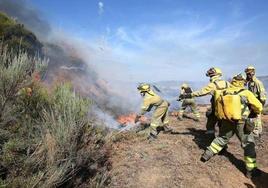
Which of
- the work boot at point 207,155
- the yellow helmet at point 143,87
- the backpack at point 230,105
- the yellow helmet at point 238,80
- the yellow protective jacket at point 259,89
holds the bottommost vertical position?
the work boot at point 207,155

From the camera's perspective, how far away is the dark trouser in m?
5.83

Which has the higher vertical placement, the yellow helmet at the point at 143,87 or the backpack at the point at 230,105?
the backpack at the point at 230,105

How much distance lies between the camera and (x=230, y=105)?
5922mm

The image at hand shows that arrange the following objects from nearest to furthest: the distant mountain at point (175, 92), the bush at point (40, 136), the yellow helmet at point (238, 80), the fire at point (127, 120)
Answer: the bush at point (40, 136)
the yellow helmet at point (238, 80)
the fire at point (127, 120)
the distant mountain at point (175, 92)

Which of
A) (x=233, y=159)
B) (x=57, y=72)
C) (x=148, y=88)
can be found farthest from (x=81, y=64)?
(x=233, y=159)

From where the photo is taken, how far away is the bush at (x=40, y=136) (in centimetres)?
521

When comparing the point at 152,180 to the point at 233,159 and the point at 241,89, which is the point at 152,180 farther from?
the point at 241,89

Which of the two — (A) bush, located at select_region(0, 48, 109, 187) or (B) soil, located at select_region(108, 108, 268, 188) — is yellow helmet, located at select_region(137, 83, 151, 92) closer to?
(B) soil, located at select_region(108, 108, 268, 188)

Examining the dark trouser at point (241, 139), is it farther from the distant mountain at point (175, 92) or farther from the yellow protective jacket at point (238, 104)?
the distant mountain at point (175, 92)

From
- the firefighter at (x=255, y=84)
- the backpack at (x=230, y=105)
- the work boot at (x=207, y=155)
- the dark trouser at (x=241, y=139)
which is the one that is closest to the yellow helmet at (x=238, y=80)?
the backpack at (x=230, y=105)

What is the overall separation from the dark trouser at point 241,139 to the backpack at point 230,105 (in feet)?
0.80

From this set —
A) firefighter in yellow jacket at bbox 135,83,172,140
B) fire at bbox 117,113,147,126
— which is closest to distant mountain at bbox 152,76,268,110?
fire at bbox 117,113,147,126

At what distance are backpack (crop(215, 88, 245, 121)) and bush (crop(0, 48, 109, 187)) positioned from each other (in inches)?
99.9

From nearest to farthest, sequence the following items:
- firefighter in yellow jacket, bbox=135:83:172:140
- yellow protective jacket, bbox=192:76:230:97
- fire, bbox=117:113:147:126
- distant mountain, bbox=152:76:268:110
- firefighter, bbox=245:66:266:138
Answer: yellow protective jacket, bbox=192:76:230:97 → firefighter, bbox=245:66:266:138 → firefighter in yellow jacket, bbox=135:83:172:140 → fire, bbox=117:113:147:126 → distant mountain, bbox=152:76:268:110
